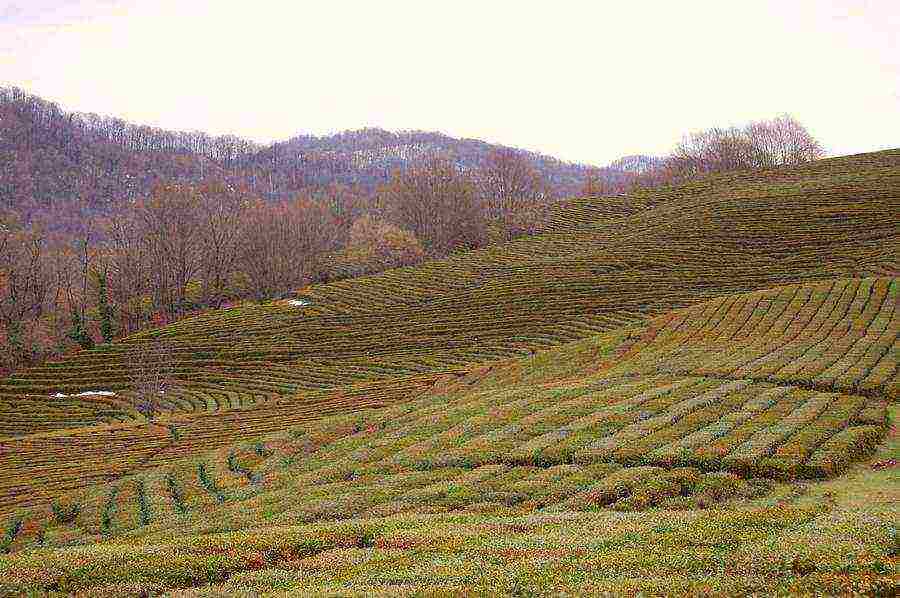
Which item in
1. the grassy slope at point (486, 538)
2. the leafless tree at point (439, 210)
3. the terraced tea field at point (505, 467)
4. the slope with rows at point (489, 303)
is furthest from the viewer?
the leafless tree at point (439, 210)

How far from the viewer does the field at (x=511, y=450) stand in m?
11.1

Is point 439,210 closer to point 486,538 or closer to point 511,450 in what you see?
point 511,450

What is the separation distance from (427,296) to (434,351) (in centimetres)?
1756

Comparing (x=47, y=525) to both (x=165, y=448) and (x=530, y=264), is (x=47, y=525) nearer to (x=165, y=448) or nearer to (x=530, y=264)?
(x=165, y=448)

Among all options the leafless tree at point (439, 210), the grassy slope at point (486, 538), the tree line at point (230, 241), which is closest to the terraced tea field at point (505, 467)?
the grassy slope at point (486, 538)

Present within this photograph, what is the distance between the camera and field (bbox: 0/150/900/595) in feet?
36.6

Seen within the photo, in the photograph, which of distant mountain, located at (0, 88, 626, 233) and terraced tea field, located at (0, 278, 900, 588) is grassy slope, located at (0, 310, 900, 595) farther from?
distant mountain, located at (0, 88, 626, 233)

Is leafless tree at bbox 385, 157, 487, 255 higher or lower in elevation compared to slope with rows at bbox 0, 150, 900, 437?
higher

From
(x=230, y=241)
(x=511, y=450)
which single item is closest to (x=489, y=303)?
(x=511, y=450)

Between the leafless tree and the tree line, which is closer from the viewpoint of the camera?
the tree line

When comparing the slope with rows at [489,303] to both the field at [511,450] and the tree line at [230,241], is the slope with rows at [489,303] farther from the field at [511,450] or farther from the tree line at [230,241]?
the tree line at [230,241]

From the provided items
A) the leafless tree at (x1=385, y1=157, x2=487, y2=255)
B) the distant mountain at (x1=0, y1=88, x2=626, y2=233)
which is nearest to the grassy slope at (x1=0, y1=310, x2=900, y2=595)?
the leafless tree at (x1=385, y1=157, x2=487, y2=255)

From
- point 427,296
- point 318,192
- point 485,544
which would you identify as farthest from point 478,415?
point 318,192

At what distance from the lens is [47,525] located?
22453mm
